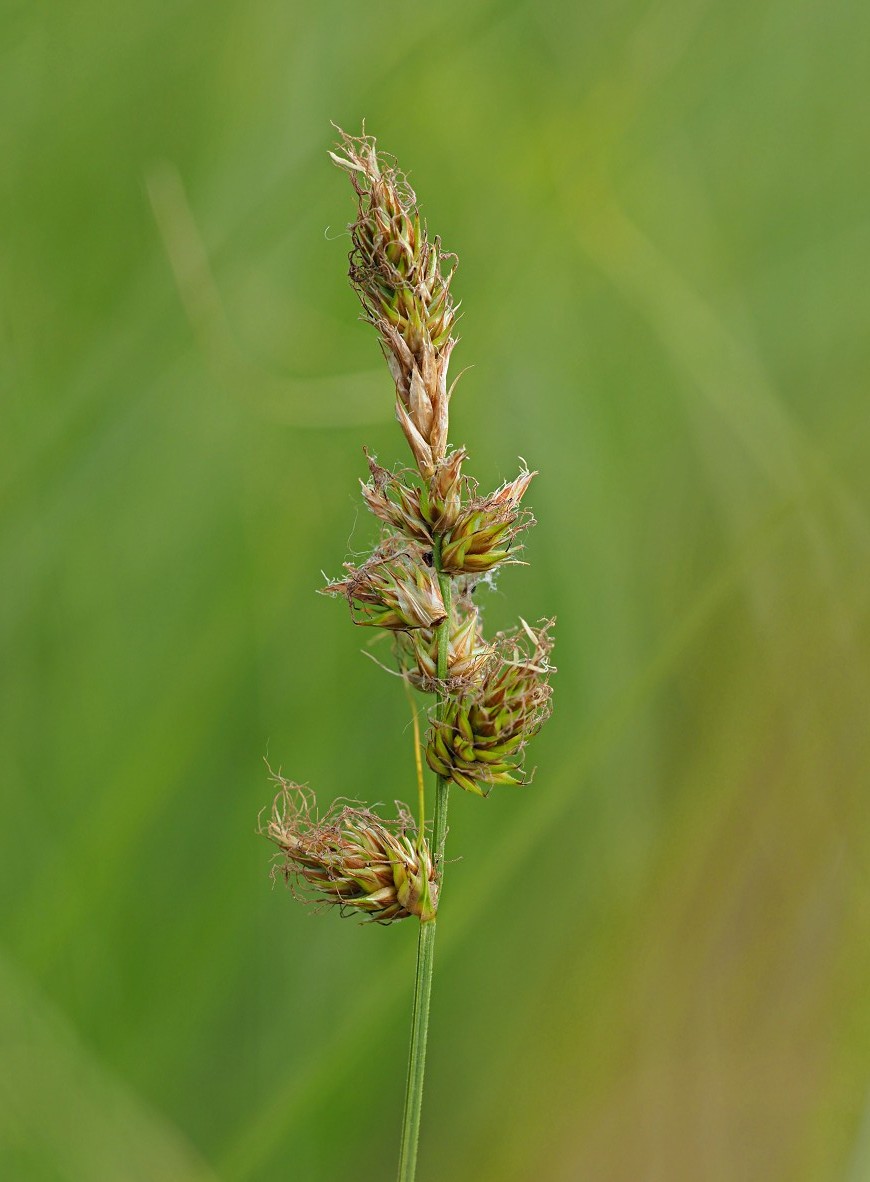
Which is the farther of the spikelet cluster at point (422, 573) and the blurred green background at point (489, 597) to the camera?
the blurred green background at point (489, 597)

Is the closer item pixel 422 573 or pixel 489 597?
pixel 422 573

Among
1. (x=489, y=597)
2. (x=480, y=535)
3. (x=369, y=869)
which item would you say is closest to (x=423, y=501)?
(x=480, y=535)

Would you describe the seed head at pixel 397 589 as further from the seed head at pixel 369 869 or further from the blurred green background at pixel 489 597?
the blurred green background at pixel 489 597

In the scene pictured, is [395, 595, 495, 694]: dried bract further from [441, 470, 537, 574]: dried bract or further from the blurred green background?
the blurred green background

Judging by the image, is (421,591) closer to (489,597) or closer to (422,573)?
(422,573)

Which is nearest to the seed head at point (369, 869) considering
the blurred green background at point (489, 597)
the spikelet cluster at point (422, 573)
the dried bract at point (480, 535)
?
the spikelet cluster at point (422, 573)

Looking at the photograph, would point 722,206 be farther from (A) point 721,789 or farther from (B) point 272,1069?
(B) point 272,1069

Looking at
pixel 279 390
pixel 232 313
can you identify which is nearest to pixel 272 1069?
pixel 279 390
